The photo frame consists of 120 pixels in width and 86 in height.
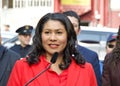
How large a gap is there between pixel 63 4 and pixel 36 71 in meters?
19.4

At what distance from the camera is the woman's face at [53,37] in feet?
10.1

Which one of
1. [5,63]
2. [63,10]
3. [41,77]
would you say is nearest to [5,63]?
[5,63]

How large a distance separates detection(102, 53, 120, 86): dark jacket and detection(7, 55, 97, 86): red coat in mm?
716

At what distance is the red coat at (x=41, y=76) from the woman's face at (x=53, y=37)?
129 mm

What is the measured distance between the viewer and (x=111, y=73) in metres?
3.84

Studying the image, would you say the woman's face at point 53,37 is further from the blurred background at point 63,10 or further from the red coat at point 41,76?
the blurred background at point 63,10

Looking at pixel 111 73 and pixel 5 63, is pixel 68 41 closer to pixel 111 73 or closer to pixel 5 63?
pixel 5 63

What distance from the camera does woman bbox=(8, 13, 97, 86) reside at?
3002mm

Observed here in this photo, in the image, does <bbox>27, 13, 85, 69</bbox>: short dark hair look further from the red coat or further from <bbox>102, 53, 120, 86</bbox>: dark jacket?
<bbox>102, 53, 120, 86</bbox>: dark jacket

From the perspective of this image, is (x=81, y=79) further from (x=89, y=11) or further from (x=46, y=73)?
(x=89, y=11)

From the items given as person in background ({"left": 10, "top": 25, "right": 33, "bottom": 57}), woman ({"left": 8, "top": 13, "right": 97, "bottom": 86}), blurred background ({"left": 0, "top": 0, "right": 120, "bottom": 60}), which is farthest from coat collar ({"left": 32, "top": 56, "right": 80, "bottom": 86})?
blurred background ({"left": 0, "top": 0, "right": 120, "bottom": 60})

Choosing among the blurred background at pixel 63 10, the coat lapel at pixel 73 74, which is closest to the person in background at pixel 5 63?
the coat lapel at pixel 73 74

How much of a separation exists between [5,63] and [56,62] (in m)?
0.65

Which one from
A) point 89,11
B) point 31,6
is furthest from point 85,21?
point 31,6
